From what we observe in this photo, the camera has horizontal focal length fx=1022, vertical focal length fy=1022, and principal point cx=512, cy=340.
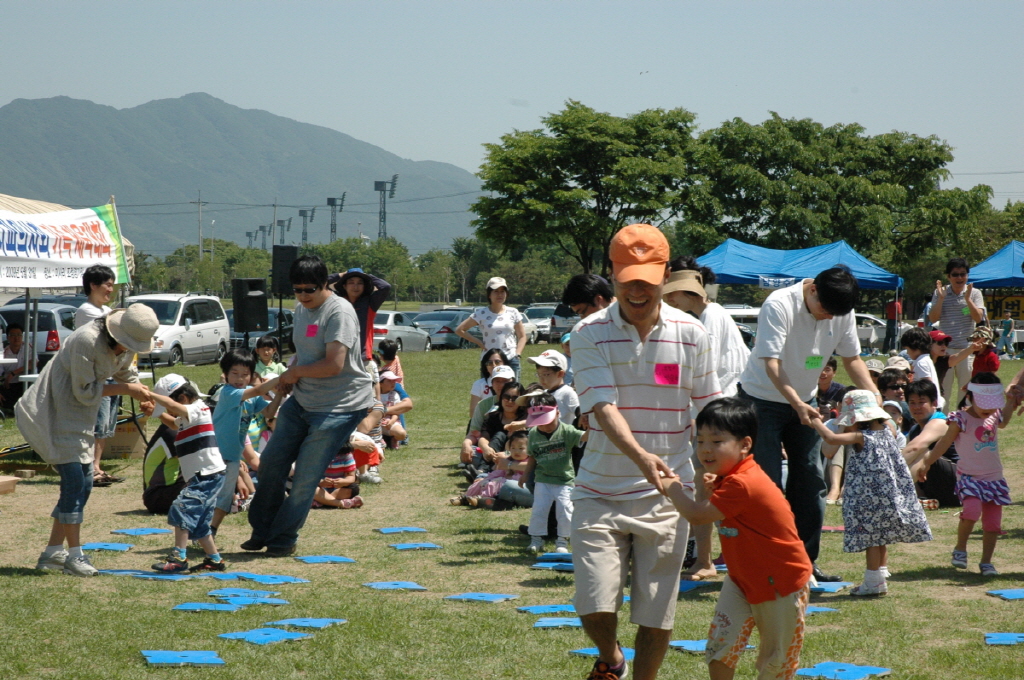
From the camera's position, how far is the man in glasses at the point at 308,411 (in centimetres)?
676

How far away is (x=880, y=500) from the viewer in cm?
572

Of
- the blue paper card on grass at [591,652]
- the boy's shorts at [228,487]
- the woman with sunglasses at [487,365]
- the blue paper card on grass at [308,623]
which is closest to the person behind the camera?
the blue paper card on grass at [591,652]

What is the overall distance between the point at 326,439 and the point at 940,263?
57318mm

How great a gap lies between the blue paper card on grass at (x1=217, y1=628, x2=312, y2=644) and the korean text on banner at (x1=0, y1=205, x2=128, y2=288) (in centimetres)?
904

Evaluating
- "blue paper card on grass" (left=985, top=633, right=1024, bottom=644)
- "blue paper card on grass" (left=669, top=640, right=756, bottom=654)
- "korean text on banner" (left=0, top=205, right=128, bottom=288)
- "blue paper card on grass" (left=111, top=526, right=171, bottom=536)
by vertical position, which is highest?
"korean text on banner" (left=0, top=205, right=128, bottom=288)

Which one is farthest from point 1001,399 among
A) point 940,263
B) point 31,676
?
point 940,263

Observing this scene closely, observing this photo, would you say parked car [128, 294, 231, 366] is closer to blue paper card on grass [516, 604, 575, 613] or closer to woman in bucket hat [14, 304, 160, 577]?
woman in bucket hat [14, 304, 160, 577]

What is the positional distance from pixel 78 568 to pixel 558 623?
3.02 m

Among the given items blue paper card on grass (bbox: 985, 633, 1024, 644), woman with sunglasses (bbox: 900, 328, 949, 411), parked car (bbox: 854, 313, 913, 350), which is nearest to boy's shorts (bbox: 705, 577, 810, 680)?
blue paper card on grass (bbox: 985, 633, 1024, 644)

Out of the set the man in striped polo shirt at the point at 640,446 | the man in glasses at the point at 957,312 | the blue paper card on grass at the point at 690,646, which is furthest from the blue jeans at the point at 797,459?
the man in glasses at the point at 957,312

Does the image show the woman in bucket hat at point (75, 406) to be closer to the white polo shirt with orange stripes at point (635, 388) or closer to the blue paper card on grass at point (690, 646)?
the white polo shirt with orange stripes at point (635, 388)

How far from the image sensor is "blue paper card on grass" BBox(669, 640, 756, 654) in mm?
4602

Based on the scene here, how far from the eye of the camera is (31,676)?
4184mm

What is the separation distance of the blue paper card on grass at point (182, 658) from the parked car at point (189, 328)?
68.4ft
